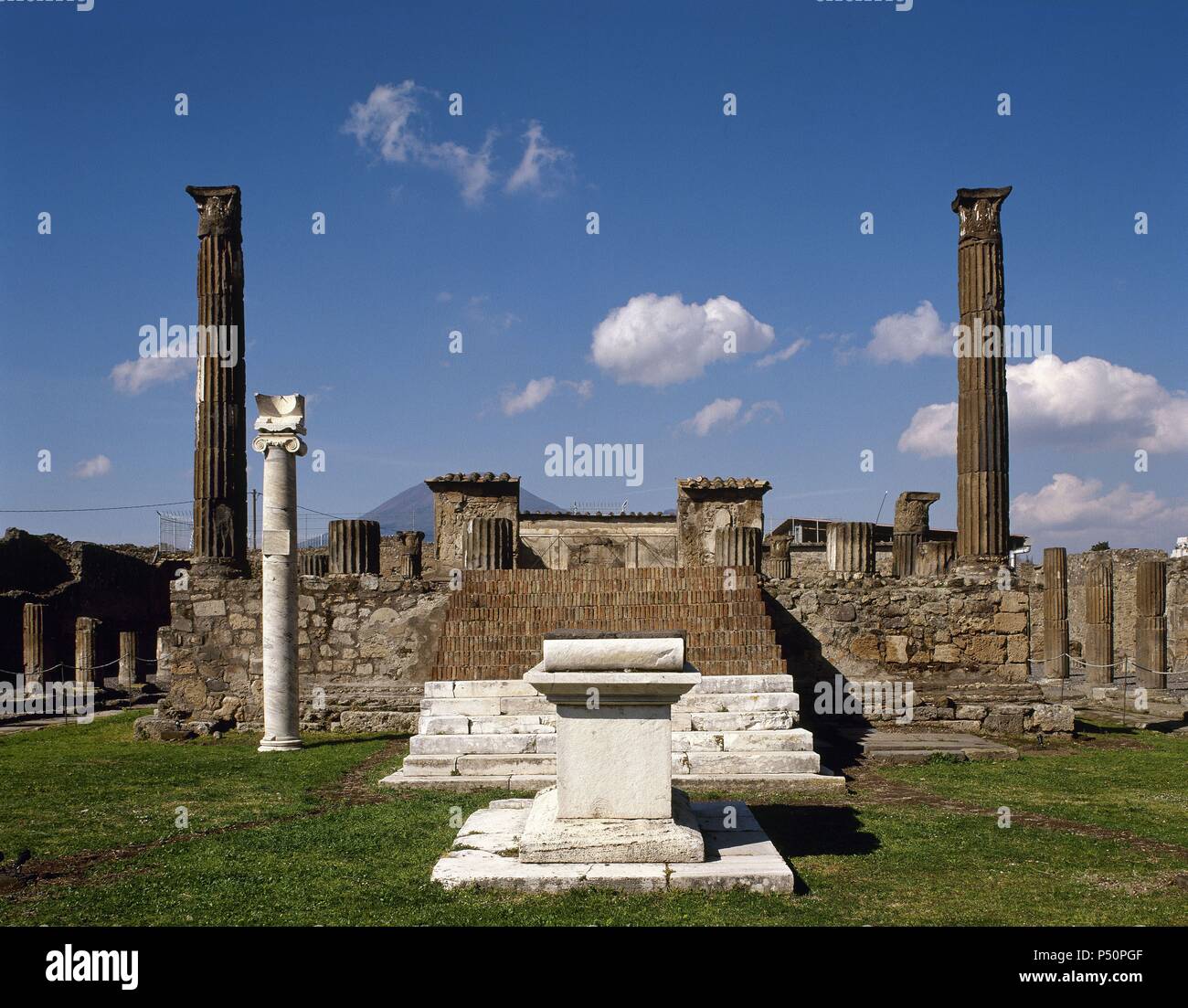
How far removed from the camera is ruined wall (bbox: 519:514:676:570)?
27.2 metres

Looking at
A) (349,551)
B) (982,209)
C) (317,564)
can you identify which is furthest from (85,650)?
(982,209)

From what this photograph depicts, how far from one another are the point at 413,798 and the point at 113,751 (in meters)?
5.73

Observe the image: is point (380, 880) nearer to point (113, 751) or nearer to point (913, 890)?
point (913, 890)

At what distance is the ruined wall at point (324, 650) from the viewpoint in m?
13.1

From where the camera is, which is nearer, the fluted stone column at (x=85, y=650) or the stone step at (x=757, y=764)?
the stone step at (x=757, y=764)

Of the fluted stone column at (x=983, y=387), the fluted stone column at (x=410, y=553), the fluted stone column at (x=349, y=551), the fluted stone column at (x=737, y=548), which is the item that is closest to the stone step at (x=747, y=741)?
the fluted stone column at (x=737, y=548)

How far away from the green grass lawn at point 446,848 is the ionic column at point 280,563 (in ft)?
5.34

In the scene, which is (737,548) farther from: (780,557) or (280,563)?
(780,557)

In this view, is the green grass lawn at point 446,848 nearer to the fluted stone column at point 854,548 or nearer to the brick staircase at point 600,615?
the brick staircase at point 600,615

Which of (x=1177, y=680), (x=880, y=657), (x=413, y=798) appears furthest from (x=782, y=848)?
(x=1177, y=680)

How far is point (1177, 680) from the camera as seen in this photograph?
85.8ft

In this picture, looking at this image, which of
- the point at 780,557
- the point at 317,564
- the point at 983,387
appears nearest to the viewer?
the point at 317,564

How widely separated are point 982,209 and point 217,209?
1102 centimetres

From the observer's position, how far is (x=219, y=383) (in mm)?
14945
